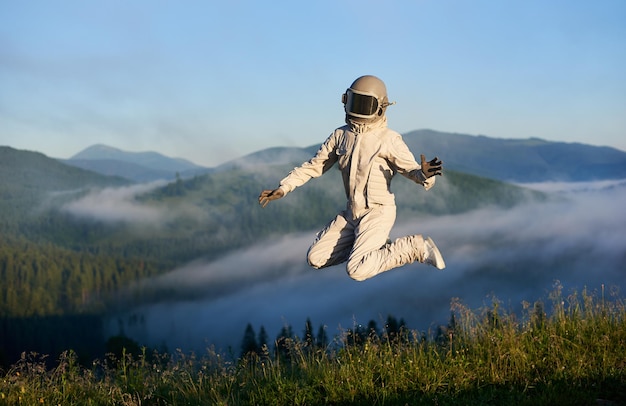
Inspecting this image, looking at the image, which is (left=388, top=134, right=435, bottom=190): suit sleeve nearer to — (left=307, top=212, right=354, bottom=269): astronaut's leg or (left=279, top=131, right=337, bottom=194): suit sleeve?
(left=279, top=131, right=337, bottom=194): suit sleeve

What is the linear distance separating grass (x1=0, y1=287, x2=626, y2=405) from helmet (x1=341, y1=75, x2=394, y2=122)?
3057 millimetres

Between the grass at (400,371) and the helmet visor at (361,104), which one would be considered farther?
the helmet visor at (361,104)

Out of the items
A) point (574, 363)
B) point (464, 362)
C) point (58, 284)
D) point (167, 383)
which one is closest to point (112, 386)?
point (167, 383)

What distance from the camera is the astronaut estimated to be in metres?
9.93

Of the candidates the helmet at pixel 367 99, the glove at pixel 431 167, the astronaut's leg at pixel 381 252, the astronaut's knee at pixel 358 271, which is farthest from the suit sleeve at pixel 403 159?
the astronaut's knee at pixel 358 271

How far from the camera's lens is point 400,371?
958 centimetres

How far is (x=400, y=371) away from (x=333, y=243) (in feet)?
6.92

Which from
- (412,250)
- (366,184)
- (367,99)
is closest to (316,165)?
(366,184)

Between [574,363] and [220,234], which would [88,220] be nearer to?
[220,234]

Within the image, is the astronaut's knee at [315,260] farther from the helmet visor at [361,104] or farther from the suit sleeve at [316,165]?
the helmet visor at [361,104]

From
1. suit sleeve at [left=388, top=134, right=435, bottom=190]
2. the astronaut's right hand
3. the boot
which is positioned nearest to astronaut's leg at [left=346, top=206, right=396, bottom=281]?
the boot

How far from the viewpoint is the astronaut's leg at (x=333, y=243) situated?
10492 mm

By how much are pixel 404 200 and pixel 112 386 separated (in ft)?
536

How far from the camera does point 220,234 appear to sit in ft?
573
